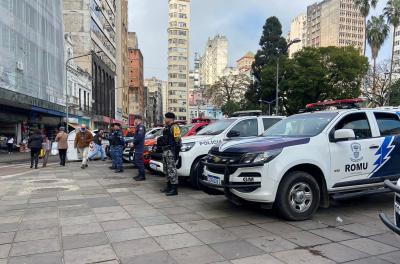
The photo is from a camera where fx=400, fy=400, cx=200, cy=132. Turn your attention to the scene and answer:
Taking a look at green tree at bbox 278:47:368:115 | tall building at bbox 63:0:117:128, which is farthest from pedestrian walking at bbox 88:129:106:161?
tall building at bbox 63:0:117:128

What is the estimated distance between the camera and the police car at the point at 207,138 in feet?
29.7

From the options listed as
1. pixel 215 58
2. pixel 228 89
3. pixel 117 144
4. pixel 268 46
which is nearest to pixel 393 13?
pixel 268 46

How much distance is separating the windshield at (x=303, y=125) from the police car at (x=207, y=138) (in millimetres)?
1969

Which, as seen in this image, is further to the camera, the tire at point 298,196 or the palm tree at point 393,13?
the palm tree at point 393,13

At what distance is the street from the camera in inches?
188

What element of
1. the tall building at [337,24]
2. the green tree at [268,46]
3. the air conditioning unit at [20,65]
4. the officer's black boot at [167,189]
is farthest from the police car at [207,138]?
the tall building at [337,24]

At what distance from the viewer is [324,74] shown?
4100 cm

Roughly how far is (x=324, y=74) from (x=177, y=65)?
297 ft

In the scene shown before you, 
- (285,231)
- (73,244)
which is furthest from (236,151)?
(73,244)

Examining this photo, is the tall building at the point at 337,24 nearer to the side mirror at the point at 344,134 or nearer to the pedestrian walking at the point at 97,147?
the pedestrian walking at the point at 97,147

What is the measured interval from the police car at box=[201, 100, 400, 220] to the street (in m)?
0.41

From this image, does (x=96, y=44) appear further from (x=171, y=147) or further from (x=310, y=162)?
(x=310, y=162)

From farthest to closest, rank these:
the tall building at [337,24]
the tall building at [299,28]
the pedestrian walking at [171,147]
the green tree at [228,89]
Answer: the tall building at [299,28]
the tall building at [337,24]
the green tree at [228,89]
the pedestrian walking at [171,147]

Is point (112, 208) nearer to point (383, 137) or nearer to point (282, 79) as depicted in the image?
point (383, 137)
